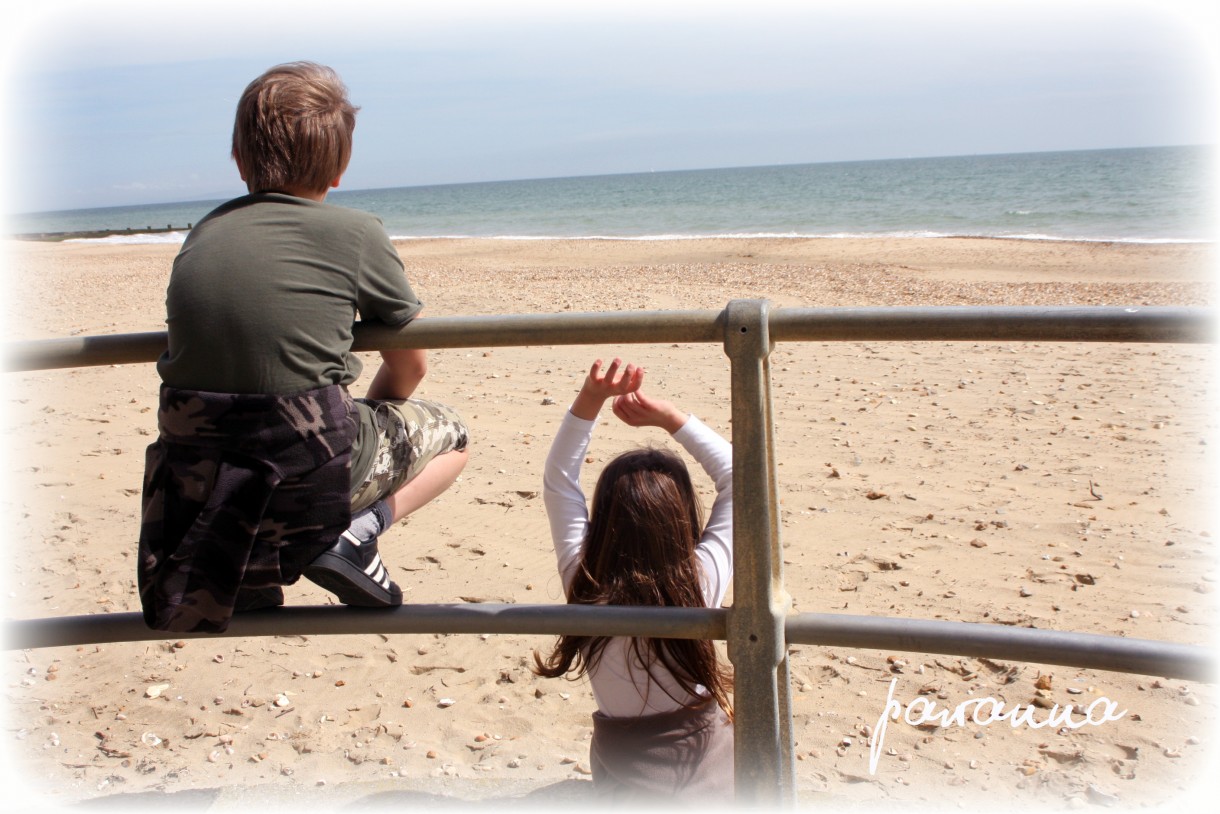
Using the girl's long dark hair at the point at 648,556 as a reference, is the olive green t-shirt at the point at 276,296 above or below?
above

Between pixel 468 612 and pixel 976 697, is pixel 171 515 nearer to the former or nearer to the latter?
pixel 468 612

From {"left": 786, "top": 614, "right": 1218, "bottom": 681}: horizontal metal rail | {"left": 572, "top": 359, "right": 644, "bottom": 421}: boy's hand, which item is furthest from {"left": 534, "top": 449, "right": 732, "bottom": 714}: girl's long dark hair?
{"left": 786, "top": 614, "right": 1218, "bottom": 681}: horizontal metal rail

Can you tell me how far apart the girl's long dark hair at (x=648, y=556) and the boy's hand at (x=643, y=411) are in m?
0.07

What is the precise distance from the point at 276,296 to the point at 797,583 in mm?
3041

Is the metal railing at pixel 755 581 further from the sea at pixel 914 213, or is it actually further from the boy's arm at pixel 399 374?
the sea at pixel 914 213

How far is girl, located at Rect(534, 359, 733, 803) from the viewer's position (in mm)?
2139

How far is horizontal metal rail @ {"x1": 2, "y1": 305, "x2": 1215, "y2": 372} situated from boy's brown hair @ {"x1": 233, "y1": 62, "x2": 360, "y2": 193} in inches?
13.6

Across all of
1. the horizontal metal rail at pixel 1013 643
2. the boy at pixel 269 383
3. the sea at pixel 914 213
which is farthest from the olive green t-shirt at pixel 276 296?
the sea at pixel 914 213

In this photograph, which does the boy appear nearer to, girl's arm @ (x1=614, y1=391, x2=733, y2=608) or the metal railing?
the metal railing

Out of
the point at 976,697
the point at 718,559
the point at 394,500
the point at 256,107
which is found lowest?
the point at 976,697

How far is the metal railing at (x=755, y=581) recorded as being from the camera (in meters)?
1.72

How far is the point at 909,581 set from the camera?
14.5 feet

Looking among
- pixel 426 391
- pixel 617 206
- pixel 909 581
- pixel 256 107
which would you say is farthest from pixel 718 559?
pixel 617 206

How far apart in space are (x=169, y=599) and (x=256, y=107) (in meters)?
0.96
